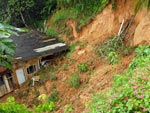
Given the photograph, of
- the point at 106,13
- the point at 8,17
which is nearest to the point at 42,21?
the point at 8,17

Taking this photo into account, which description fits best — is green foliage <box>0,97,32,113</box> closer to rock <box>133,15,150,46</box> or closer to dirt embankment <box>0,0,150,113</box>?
dirt embankment <box>0,0,150,113</box>

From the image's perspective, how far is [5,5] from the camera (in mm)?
16875

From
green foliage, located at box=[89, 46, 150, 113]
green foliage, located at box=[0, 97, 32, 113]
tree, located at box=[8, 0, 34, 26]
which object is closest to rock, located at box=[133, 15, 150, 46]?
green foliage, located at box=[89, 46, 150, 113]

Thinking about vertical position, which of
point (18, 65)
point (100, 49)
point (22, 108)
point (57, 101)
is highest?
point (22, 108)

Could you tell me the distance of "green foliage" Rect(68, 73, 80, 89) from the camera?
9.48 metres

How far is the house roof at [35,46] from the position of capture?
11.4 m

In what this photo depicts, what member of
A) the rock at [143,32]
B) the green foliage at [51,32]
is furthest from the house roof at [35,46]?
the rock at [143,32]

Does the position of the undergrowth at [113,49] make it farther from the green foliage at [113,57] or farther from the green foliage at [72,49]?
the green foliage at [72,49]

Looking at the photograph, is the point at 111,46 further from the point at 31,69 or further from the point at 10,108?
the point at 10,108

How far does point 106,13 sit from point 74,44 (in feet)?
7.77

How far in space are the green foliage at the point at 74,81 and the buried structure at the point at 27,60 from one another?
220 centimetres

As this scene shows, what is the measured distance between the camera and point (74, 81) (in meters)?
9.59

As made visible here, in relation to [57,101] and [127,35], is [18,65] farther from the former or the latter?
[127,35]

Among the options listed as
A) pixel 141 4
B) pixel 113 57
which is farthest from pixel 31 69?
pixel 141 4
